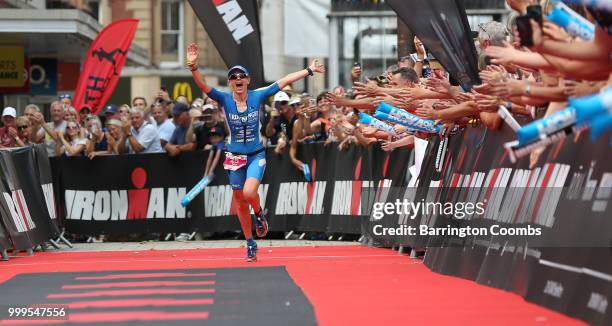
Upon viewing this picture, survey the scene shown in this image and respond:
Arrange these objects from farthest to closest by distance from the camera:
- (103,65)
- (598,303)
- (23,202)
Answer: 1. (103,65)
2. (23,202)
3. (598,303)

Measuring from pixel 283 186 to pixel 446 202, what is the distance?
819 centimetres

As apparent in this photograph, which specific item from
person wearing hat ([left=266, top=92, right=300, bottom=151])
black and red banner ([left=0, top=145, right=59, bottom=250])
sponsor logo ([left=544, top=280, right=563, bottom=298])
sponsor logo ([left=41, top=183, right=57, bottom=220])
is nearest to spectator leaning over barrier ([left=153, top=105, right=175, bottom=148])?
person wearing hat ([left=266, top=92, right=300, bottom=151])

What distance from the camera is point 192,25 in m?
57.7

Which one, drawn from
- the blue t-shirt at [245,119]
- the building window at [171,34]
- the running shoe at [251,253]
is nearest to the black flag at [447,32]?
the blue t-shirt at [245,119]

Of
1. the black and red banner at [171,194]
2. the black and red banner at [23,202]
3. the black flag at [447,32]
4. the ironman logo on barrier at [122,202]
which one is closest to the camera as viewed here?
the black flag at [447,32]

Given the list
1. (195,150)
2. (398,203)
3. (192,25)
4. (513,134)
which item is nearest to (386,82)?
(398,203)

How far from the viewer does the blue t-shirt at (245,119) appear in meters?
14.4

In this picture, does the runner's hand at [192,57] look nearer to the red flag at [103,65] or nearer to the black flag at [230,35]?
the black flag at [230,35]

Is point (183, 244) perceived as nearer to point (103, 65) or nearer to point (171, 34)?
point (103, 65)

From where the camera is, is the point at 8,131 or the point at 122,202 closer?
the point at 8,131

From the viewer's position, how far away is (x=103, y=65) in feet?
77.4

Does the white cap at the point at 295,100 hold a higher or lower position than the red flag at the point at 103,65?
lower

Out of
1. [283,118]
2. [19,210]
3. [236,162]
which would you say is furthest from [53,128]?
[236,162]

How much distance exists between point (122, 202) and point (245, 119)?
6747mm
